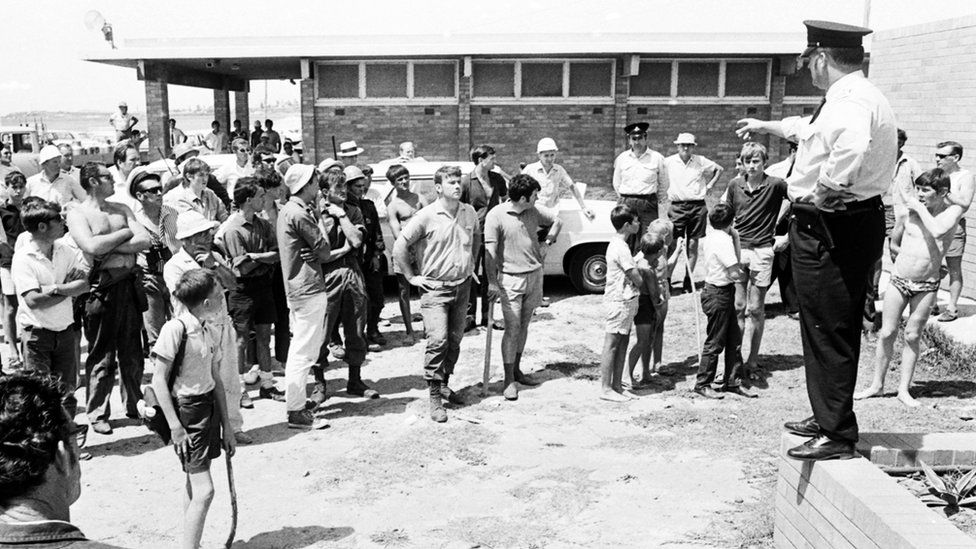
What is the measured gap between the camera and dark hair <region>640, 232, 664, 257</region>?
23.9 ft

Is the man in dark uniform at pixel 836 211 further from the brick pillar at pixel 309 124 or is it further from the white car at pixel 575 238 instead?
the brick pillar at pixel 309 124

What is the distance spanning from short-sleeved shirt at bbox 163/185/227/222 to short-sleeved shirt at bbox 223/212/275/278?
0.68 metres

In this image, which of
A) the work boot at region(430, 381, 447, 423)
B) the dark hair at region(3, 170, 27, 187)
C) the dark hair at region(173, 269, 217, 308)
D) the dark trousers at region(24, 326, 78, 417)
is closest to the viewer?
the dark hair at region(173, 269, 217, 308)

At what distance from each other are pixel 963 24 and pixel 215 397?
33.6 ft

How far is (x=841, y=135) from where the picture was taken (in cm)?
369

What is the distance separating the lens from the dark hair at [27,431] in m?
2.02

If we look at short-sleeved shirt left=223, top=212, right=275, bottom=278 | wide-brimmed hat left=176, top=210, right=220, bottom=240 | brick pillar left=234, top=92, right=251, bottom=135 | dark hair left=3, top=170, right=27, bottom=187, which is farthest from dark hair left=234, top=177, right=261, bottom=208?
brick pillar left=234, top=92, right=251, bottom=135

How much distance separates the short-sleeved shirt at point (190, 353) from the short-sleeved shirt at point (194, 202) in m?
3.20

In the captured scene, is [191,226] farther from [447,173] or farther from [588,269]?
[588,269]

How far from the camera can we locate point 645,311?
7484mm

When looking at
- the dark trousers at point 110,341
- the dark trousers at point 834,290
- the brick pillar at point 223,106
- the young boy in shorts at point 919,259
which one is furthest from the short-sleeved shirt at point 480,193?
the brick pillar at point 223,106

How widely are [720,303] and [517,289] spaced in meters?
1.72

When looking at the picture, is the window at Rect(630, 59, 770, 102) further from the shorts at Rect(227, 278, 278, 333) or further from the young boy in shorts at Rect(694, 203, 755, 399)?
the shorts at Rect(227, 278, 278, 333)

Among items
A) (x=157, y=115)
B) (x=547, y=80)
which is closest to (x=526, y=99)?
(x=547, y=80)
